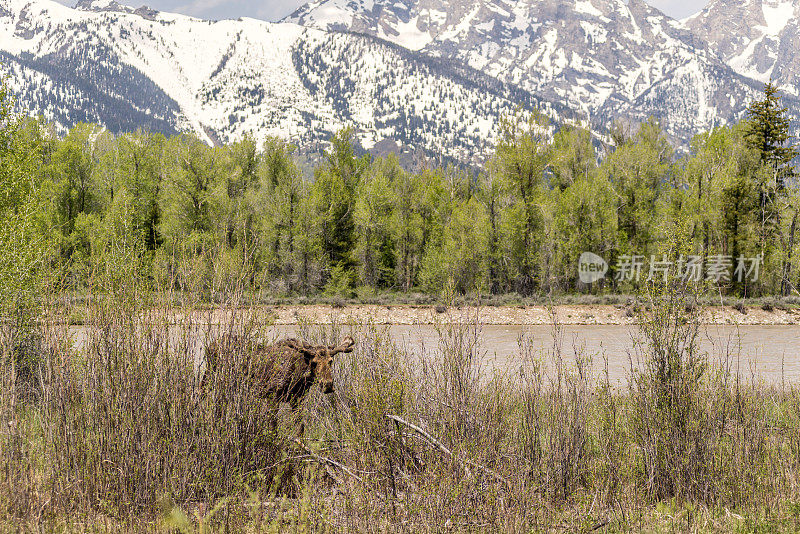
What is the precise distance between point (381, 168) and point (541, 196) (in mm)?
15318

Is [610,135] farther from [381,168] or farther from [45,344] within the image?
[45,344]

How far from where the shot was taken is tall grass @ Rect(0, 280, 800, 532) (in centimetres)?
478

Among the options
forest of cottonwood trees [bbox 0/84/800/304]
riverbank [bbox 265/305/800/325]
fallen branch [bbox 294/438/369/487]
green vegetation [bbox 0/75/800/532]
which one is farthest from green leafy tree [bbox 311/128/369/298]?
fallen branch [bbox 294/438/369/487]

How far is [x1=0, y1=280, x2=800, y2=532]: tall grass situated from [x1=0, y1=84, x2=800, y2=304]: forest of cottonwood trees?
99.1 feet

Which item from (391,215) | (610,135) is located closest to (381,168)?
(391,215)

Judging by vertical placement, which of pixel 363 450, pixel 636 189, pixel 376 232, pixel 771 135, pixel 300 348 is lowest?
pixel 363 450

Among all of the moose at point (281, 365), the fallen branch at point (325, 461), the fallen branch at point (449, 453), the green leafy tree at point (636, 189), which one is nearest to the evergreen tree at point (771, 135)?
the green leafy tree at point (636, 189)

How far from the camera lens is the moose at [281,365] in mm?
5176

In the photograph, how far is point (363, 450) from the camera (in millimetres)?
5465
